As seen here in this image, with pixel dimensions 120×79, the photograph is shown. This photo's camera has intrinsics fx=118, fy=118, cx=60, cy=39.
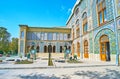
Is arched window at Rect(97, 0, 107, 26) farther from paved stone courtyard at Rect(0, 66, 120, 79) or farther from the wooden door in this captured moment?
paved stone courtyard at Rect(0, 66, 120, 79)

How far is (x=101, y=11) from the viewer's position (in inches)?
670

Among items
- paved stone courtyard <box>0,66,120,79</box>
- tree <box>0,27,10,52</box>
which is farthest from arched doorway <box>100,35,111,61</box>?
tree <box>0,27,10,52</box>

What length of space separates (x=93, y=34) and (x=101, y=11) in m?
3.80

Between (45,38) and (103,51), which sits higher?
(45,38)

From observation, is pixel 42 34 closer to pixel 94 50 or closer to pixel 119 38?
pixel 94 50

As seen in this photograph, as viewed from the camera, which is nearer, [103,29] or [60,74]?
[60,74]

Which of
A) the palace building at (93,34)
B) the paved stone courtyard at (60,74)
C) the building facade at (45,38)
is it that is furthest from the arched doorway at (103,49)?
the building facade at (45,38)

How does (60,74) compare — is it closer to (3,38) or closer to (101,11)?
(101,11)

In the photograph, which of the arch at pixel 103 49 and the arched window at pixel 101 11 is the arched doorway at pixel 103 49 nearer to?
the arch at pixel 103 49

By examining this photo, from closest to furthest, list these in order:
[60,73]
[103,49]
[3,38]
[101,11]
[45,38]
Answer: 1. [60,73]
2. [103,49]
3. [101,11]
4. [45,38]
5. [3,38]

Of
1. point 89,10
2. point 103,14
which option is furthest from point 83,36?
point 103,14

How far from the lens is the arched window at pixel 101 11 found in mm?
16322

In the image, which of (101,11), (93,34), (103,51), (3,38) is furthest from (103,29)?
(3,38)

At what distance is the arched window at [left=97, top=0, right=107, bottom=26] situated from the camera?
16322 mm
